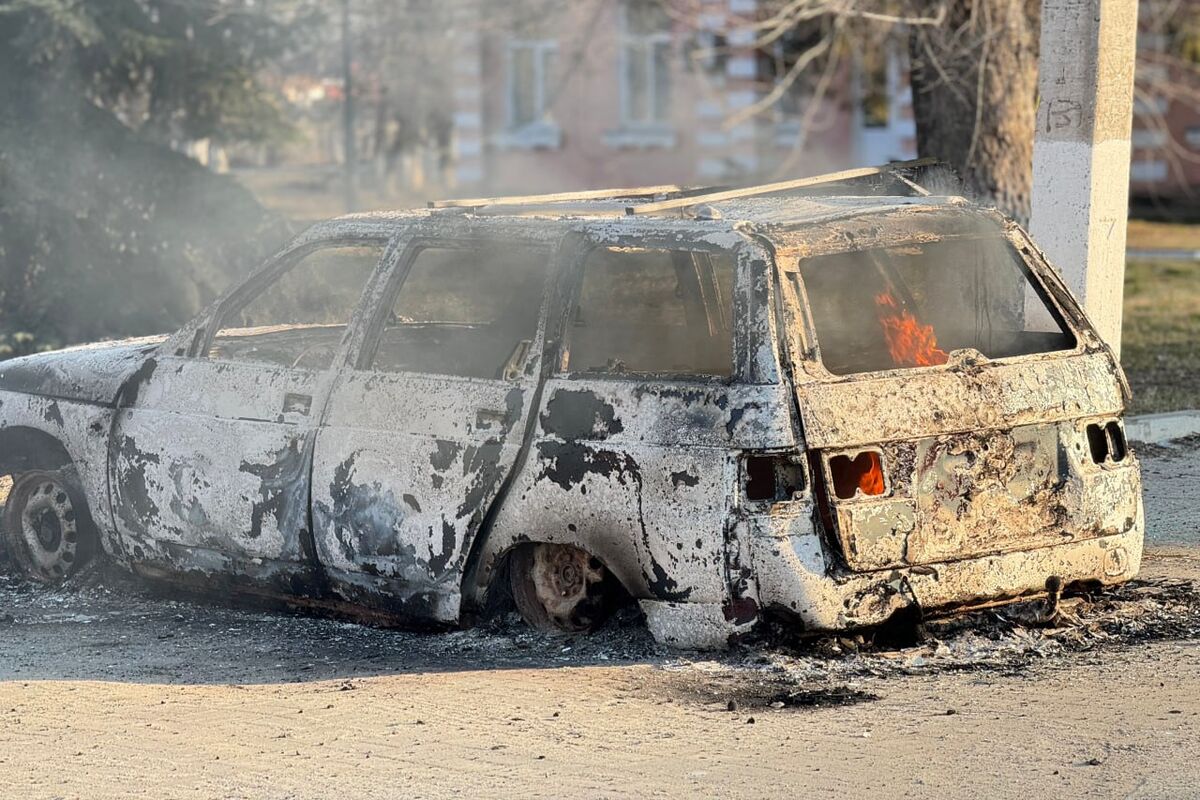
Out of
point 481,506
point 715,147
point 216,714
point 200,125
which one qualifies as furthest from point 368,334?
point 715,147

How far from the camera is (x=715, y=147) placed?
3023 centimetres

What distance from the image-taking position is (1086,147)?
8.50m

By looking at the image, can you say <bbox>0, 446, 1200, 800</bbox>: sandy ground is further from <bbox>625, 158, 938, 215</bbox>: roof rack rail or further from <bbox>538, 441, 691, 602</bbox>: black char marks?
<bbox>625, 158, 938, 215</bbox>: roof rack rail

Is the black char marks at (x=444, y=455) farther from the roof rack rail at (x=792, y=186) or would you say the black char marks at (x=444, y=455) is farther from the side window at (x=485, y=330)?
the roof rack rail at (x=792, y=186)

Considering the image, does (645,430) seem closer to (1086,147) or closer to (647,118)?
(1086,147)

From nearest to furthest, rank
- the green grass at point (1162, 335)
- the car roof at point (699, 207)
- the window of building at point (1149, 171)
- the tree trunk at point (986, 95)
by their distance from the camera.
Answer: the car roof at point (699, 207)
the green grass at point (1162, 335)
the tree trunk at point (986, 95)
the window of building at point (1149, 171)

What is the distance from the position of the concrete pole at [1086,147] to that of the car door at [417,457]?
120 inches

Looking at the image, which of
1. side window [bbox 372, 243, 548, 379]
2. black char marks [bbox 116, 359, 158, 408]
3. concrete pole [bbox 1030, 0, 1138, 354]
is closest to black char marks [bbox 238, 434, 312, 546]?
side window [bbox 372, 243, 548, 379]

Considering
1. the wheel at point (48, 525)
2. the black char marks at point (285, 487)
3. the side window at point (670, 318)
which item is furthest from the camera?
the wheel at point (48, 525)

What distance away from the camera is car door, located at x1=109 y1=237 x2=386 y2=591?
20.9ft

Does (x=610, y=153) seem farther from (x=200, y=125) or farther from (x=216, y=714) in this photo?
(x=216, y=714)

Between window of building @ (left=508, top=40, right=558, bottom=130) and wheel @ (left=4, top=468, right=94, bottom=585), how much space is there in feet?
76.4

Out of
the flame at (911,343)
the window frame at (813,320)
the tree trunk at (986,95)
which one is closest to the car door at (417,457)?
the window frame at (813,320)

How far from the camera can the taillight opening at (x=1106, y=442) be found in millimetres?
6074
